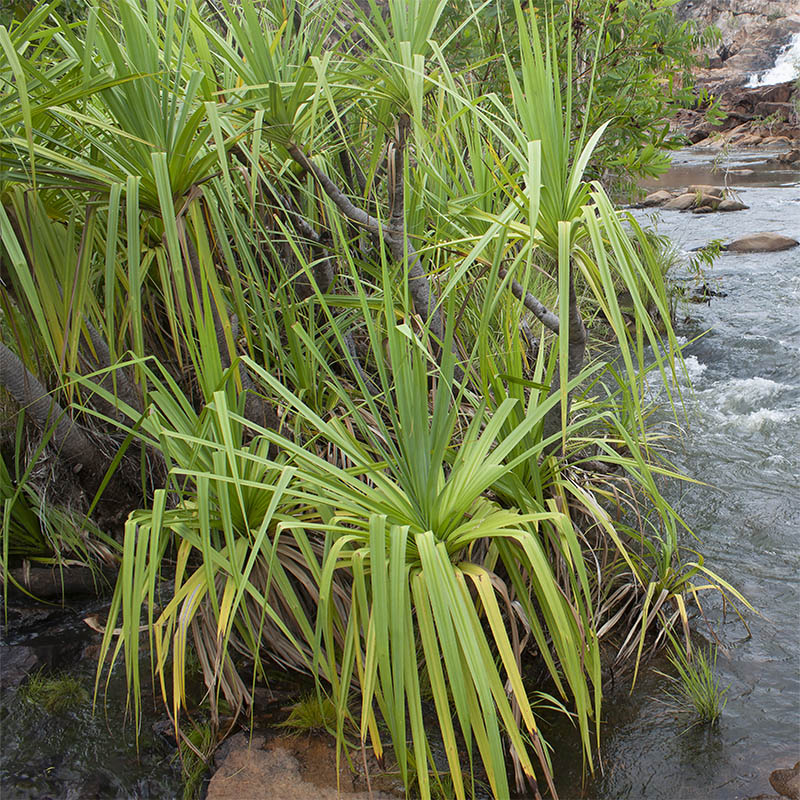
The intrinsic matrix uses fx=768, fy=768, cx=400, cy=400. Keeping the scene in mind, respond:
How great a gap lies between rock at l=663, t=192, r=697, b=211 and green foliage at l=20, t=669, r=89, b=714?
10.1 meters

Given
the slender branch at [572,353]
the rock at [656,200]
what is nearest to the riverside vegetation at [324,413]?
the slender branch at [572,353]

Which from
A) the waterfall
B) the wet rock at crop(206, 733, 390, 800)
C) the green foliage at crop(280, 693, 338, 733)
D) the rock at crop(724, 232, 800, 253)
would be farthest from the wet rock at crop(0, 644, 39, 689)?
the waterfall

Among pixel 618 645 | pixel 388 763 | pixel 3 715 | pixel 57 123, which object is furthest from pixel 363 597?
pixel 57 123

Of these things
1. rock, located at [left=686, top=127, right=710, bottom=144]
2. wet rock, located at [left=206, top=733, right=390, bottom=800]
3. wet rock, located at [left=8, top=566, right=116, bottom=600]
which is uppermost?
wet rock, located at [left=8, top=566, right=116, bottom=600]

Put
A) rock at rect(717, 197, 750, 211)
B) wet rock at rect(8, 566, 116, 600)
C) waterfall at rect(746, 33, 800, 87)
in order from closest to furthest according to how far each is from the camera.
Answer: wet rock at rect(8, 566, 116, 600) → rock at rect(717, 197, 750, 211) → waterfall at rect(746, 33, 800, 87)

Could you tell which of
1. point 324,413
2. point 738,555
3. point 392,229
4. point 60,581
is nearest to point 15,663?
point 60,581

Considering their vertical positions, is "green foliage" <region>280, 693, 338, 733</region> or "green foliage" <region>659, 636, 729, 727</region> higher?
"green foliage" <region>280, 693, 338, 733</region>

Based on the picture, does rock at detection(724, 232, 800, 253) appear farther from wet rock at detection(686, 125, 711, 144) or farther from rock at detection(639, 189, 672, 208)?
wet rock at detection(686, 125, 711, 144)

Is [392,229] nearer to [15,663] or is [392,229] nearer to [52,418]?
[52,418]

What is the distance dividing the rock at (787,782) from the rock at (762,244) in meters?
6.80

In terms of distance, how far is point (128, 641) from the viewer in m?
1.73

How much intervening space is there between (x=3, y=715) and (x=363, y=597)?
1.13 meters

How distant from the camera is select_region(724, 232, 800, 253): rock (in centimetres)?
781

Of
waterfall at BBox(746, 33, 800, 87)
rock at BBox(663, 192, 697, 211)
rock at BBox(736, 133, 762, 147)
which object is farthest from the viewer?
waterfall at BBox(746, 33, 800, 87)
